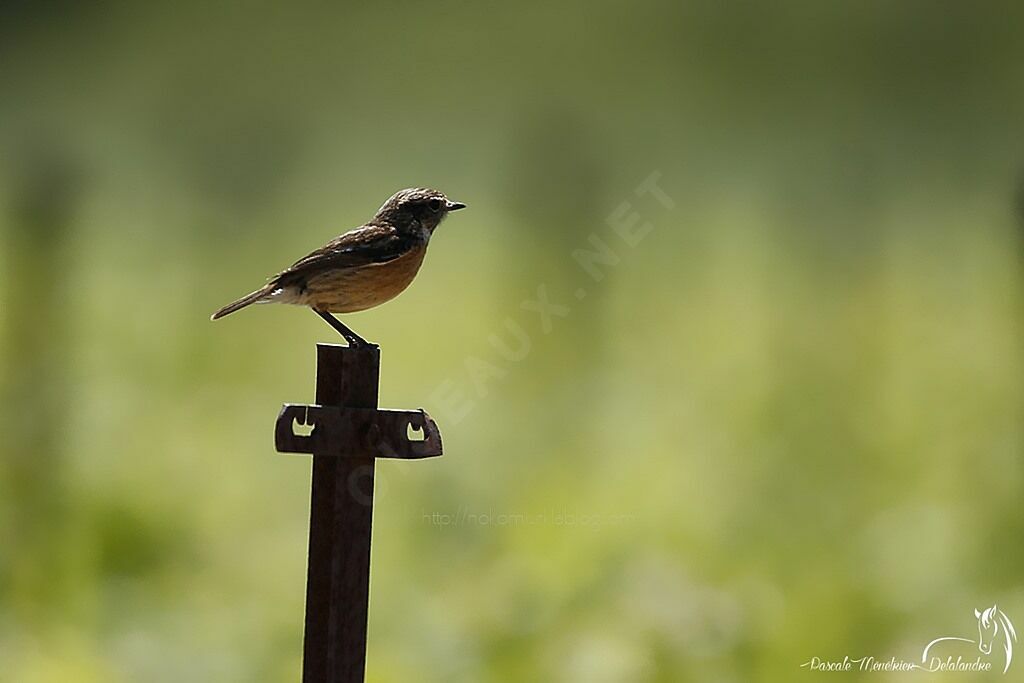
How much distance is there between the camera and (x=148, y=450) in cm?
205

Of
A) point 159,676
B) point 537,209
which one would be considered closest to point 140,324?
point 159,676

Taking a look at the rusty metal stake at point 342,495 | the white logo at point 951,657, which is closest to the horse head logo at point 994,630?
the white logo at point 951,657

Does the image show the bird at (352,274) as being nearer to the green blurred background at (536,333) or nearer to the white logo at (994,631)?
the green blurred background at (536,333)

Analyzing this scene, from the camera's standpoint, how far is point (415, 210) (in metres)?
1.53

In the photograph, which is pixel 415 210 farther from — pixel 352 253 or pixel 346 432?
pixel 346 432

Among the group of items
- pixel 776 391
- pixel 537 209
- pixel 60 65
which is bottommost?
pixel 776 391

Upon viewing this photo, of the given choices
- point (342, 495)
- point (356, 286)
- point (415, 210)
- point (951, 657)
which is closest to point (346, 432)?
point (342, 495)

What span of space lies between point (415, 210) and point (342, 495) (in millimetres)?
444

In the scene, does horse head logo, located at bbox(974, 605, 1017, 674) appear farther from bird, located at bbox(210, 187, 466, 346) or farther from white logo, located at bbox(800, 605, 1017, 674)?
bird, located at bbox(210, 187, 466, 346)

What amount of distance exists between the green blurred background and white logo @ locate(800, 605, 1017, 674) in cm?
3

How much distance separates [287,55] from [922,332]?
132 centimetres

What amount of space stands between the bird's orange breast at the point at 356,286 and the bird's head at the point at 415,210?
0.21 ft

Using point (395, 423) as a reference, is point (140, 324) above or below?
above

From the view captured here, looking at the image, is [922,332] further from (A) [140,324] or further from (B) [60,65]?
(B) [60,65]
